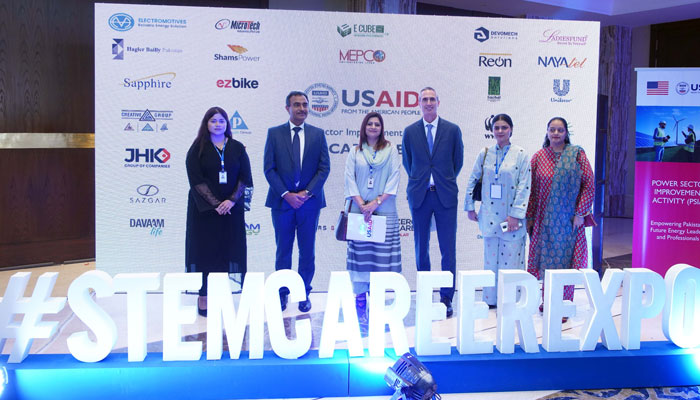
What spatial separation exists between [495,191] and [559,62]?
1.50m

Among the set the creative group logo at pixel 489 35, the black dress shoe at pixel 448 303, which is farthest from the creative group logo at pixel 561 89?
the black dress shoe at pixel 448 303

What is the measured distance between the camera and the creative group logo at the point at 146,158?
197 inches

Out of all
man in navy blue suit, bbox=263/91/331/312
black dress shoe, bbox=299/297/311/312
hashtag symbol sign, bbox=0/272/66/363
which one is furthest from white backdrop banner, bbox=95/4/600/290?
hashtag symbol sign, bbox=0/272/66/363

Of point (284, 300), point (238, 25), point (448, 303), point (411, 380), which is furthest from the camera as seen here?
point (238, 25)

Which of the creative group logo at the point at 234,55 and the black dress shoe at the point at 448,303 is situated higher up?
the creative group logo at the point at 234,55

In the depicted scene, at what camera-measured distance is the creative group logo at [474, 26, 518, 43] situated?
5.18 meters

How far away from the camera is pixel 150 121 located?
4.99 m

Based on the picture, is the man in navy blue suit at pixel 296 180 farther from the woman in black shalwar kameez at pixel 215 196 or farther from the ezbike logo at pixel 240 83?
the ezbike logo at pixel 240 83

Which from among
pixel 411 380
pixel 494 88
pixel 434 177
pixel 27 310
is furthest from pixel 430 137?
pixel 27 310

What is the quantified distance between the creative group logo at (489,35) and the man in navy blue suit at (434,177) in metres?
0.86

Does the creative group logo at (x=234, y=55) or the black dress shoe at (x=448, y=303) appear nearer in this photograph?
the black dress shoe at (x=448, y=303)

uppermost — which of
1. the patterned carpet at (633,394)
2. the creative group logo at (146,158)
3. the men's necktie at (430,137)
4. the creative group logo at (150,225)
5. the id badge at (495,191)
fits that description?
the men's necktie at (430,137)

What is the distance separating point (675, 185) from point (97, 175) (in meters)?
4.50

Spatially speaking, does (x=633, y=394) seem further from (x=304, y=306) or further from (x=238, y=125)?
(x=238, y=125)
